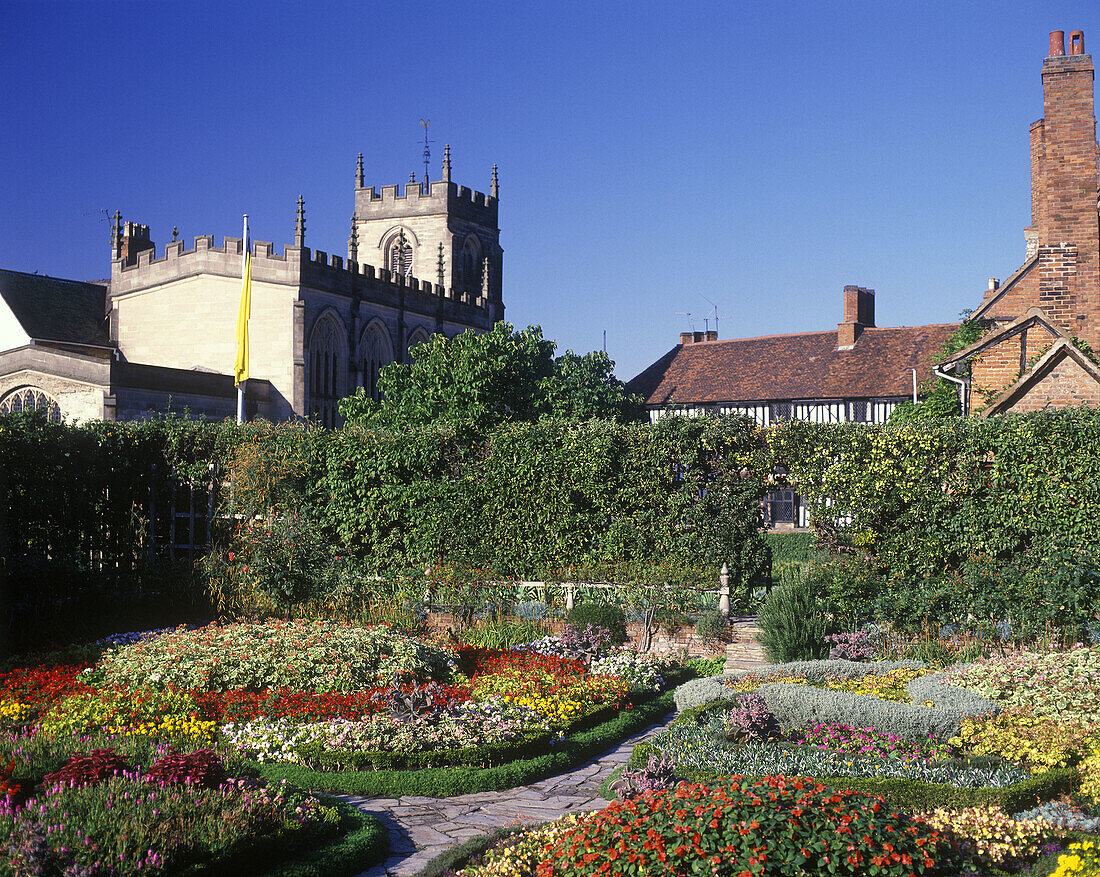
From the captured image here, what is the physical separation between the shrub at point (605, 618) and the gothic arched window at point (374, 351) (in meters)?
35.2

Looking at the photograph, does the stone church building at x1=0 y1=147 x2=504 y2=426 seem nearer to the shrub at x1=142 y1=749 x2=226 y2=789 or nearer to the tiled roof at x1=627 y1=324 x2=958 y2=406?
the tiled roof at x1=627 y1=324 x2=958 y2=406

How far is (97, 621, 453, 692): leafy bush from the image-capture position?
1023 cm

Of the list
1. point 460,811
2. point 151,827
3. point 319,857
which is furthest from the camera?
point 460,811

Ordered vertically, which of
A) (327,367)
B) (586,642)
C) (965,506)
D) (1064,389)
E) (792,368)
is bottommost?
(586,642)

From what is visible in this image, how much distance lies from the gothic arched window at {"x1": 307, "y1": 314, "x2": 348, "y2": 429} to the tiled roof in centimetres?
1349

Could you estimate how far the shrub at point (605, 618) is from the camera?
46.6 ft

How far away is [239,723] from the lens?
9078 millimetres

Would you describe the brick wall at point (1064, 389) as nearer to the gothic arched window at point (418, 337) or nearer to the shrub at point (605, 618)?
the shrub at point (605, 618)

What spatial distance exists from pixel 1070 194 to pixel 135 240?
1779 inches

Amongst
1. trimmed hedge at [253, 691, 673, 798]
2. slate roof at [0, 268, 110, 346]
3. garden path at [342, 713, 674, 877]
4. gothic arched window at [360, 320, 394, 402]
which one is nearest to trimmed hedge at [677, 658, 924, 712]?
garden path at [342, 713, 674, 877]

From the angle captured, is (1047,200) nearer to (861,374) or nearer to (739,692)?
(739,692)

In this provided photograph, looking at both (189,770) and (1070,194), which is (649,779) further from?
(1070,194)

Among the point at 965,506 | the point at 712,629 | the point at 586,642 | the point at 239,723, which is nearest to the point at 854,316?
the point at 965,506

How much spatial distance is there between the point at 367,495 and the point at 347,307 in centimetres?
2910
